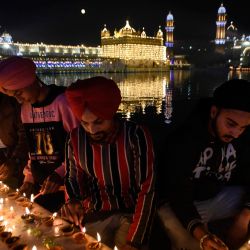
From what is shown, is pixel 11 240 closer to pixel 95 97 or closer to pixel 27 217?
pixel 27 217

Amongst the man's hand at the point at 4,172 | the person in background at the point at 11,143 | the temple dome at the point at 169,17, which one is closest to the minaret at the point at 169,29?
the temple dome at the point at 169,17

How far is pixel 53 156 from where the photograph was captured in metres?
3.89

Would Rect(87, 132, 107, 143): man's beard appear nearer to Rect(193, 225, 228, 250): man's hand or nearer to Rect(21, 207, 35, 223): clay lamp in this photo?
Rect(21, 207, 35, 223): clay lamp

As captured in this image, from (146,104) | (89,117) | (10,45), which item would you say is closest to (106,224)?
(89,117)

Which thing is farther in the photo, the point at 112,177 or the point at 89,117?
the point at 112,177

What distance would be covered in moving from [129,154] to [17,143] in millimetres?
2251

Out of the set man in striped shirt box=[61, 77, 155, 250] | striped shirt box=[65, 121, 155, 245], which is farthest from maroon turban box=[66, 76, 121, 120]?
striped shirt box=[65, 121, 155, 245]

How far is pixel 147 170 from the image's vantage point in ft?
9.09

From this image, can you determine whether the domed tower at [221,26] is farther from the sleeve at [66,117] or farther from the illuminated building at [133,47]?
the sleeve at [66,117]

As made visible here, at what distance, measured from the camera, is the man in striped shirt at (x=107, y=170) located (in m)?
2.54

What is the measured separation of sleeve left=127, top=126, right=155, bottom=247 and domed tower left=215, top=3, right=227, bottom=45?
174 metres

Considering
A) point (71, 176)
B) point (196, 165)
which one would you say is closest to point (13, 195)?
point (71, 176)

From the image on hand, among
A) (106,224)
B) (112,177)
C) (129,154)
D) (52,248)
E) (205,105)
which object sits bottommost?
(106,224)

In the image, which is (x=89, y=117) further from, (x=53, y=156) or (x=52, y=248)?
(x=53, y=156)
